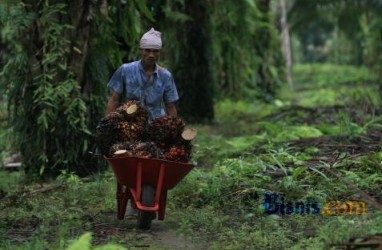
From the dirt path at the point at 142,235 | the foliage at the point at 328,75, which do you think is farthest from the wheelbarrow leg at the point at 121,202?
the foliage at the point at 328,75

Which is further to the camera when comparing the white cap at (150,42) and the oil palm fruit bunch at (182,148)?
the white cap at (150,42)

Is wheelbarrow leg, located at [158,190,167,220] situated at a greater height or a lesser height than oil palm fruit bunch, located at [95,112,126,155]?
lesser

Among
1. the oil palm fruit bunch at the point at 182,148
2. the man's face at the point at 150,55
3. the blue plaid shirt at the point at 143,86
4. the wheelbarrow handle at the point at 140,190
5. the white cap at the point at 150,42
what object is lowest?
the wheelbarrow handle at the point at 140,190

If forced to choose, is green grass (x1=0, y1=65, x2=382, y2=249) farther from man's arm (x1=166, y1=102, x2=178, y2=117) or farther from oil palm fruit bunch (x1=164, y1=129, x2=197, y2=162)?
man's arm (x1=166, y1=102, x2=178, y2=117)

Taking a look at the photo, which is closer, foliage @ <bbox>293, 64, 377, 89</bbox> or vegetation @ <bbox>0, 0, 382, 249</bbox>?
vegetation @ <bbox>0, 0, 382, 249</bbox>

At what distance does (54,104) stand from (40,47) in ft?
3.06

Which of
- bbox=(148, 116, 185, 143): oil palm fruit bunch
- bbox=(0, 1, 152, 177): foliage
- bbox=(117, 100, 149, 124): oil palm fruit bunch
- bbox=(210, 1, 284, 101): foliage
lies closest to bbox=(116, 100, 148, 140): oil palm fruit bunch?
bbox=(117, 100, 149, 124): oil palm fruit bunch

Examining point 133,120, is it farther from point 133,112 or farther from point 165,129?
point 165,129

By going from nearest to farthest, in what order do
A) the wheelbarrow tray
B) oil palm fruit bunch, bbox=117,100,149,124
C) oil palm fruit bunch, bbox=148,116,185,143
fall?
the wheelbarrow tray, oil palm fruit bunch, bbox=148,116,185,143, oil palm fruit bunch, bbox=117,100,149,124

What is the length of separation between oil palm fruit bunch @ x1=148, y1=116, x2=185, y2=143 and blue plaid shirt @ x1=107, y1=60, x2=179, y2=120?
1.81 feet

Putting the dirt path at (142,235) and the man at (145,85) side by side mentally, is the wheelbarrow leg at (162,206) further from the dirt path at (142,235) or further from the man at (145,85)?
the man at (145,85)

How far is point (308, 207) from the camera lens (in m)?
7.27

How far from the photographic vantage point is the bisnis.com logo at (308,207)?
6.98 m

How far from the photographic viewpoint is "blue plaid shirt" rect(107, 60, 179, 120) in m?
7.44
